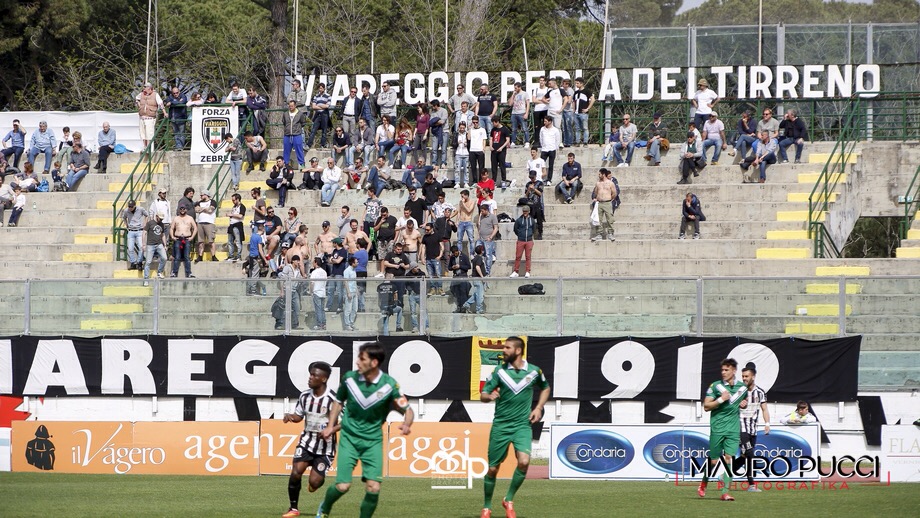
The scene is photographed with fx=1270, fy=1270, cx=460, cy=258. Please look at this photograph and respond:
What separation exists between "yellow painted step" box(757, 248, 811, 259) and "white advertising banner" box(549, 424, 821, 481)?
798cm

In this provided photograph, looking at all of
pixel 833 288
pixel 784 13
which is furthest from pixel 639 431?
pixel 784 13

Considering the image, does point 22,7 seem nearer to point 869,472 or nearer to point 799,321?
point 799,321

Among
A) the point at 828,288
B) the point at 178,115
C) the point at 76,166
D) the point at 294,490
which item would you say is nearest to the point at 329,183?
the point at 178,115

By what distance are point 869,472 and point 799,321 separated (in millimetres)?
4208

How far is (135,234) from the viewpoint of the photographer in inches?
1243

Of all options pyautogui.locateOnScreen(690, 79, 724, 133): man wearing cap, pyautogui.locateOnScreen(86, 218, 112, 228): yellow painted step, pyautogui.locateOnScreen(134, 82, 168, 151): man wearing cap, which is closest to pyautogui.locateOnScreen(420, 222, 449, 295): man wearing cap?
pyautogui.locateOnScreen(690, 79, 724, 133): man wearing cap

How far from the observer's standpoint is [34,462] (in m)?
23.0

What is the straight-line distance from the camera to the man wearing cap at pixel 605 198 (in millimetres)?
30062

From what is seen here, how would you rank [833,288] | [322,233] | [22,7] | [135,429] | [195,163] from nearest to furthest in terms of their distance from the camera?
[135,429], [833,288], [322,233], [195,163], [22,7]

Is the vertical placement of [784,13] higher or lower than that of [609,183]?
higher

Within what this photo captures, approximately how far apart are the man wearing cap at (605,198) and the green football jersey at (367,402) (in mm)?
17460

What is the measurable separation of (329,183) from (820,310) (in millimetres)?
13709

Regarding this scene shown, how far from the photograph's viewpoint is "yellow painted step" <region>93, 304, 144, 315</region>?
26750 mm

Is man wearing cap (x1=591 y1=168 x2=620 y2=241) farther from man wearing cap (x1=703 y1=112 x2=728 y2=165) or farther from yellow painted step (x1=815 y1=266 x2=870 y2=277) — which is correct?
yellow painted step (x1=815 y1=266 x2=870 y2=277)
